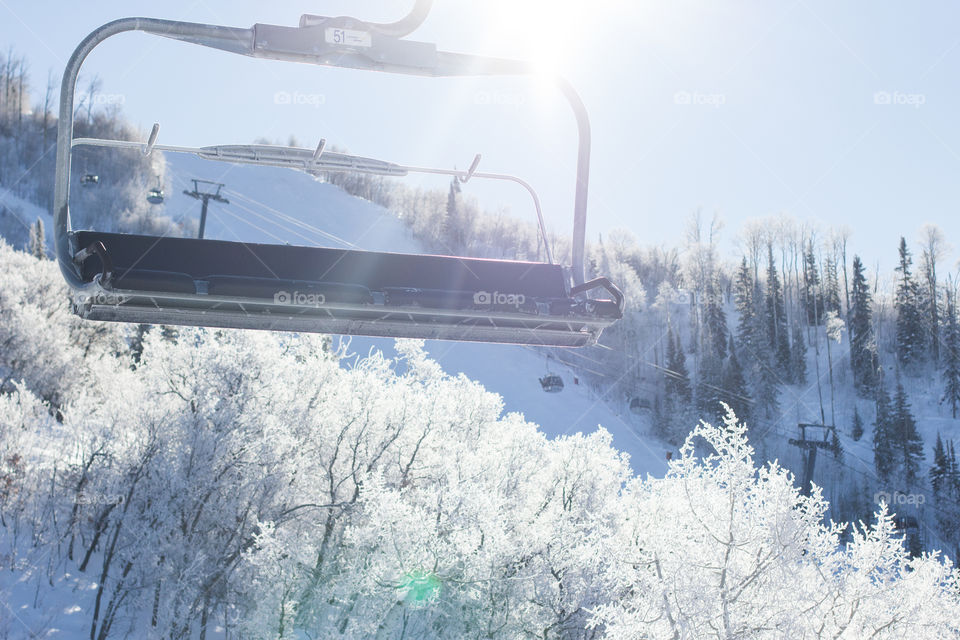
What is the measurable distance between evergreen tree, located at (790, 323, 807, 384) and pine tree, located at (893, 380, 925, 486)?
935cm

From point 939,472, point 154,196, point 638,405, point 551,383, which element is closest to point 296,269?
point 154,196

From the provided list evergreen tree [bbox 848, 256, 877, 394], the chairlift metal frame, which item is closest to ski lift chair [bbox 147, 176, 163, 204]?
the chairlift metal frame

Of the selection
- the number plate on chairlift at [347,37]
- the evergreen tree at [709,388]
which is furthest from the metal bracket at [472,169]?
the evergreen tree at [709,388]

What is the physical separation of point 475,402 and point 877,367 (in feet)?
132

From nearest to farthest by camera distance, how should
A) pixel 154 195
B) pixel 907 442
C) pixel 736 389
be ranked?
1. pixel 154 195
2. pixel 907 442
3. pixel 736 389

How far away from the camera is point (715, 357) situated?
65250 mm

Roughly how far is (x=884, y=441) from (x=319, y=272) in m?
60.6

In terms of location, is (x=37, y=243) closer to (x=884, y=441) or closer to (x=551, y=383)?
(x=551, y=383)

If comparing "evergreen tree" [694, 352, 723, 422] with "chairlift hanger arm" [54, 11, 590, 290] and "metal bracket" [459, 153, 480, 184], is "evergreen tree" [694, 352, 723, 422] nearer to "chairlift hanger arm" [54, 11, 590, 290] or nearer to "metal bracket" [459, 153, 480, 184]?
"metal bracket" [459, 153, 480, 184]

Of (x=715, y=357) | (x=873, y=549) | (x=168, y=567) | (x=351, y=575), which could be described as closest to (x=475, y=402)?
(x=351, y=575)

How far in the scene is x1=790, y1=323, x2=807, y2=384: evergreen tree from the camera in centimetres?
6481

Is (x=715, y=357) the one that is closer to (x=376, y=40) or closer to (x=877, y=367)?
(x=877, y=367)

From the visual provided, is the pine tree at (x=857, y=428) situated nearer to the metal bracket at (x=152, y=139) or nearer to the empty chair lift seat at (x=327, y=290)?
the empty chair lift seat at (x=327, y=290)

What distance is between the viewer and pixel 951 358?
59688 millimetres
